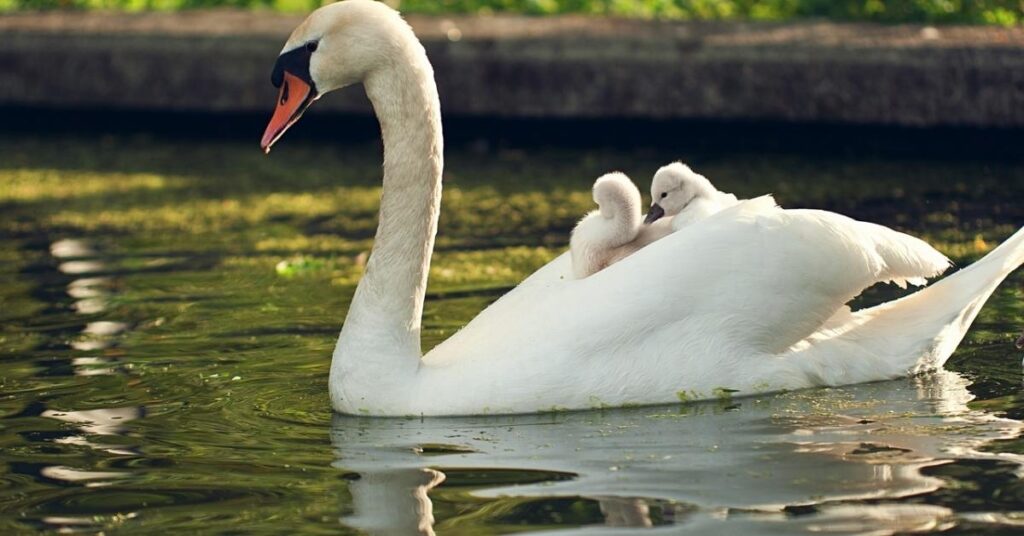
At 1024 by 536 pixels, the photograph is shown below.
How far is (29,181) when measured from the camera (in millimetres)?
11047

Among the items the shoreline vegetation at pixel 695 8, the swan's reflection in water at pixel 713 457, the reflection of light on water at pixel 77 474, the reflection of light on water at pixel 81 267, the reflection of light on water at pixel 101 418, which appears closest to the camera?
the swan's reflection in water at pixel 713 457

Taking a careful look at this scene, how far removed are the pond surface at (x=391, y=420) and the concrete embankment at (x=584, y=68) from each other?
1.37ft

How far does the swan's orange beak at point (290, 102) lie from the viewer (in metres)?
5.86

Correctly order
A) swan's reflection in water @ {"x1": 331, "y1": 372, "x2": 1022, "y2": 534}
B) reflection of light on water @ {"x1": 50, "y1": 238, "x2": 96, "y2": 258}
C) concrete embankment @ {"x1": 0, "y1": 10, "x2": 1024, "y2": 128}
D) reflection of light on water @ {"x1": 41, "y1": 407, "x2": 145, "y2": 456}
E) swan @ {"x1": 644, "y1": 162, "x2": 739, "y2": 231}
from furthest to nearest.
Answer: concrete embankment @ {"x1": 0, "y1": 10, "x2": 1024, "y2": 128} < reflection of light on water @ {"x1": 50, "y1": 238, "x2": 96, "y2": 258} < swan @ {"x1": 644, "y1": 162, "x2": 739, "y2": 231} < reflection of light on water @ {"x1": 41, "y1": 407, "x2": 145, "y2": 456} < swan's reflection in water @ {"x1": 331, "y1": 372, "x2": 1022, "y2": 534}

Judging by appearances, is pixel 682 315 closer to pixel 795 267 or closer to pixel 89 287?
pixel 795 267

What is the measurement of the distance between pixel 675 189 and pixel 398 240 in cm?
107

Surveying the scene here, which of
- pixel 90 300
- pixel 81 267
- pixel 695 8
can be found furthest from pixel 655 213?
pixel 695 8

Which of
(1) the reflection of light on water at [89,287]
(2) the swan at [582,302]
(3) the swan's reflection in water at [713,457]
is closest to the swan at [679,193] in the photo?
(2) the swan at [582,302]

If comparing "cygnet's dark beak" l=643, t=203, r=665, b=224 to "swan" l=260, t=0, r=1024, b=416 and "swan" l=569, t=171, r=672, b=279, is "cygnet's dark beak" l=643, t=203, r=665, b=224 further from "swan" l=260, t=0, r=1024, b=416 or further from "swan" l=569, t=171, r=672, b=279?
"swan" l=260, t=0, r=1024, b=416

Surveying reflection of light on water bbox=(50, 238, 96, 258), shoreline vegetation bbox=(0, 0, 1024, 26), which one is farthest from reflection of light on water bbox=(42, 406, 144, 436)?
shoreline vegetation bbox=(0, 0, 1024, 26)

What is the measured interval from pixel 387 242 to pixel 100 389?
3.52ft

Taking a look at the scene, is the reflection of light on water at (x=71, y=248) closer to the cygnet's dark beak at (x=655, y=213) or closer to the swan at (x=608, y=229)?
the cygnet's dark beak at (x=655, y=213)

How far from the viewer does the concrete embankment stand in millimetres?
10289

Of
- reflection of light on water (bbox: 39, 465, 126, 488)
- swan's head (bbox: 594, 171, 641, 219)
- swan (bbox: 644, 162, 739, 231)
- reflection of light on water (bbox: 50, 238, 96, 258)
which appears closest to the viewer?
reflection of light on water (bbox: 39, 465, 126, 488)
